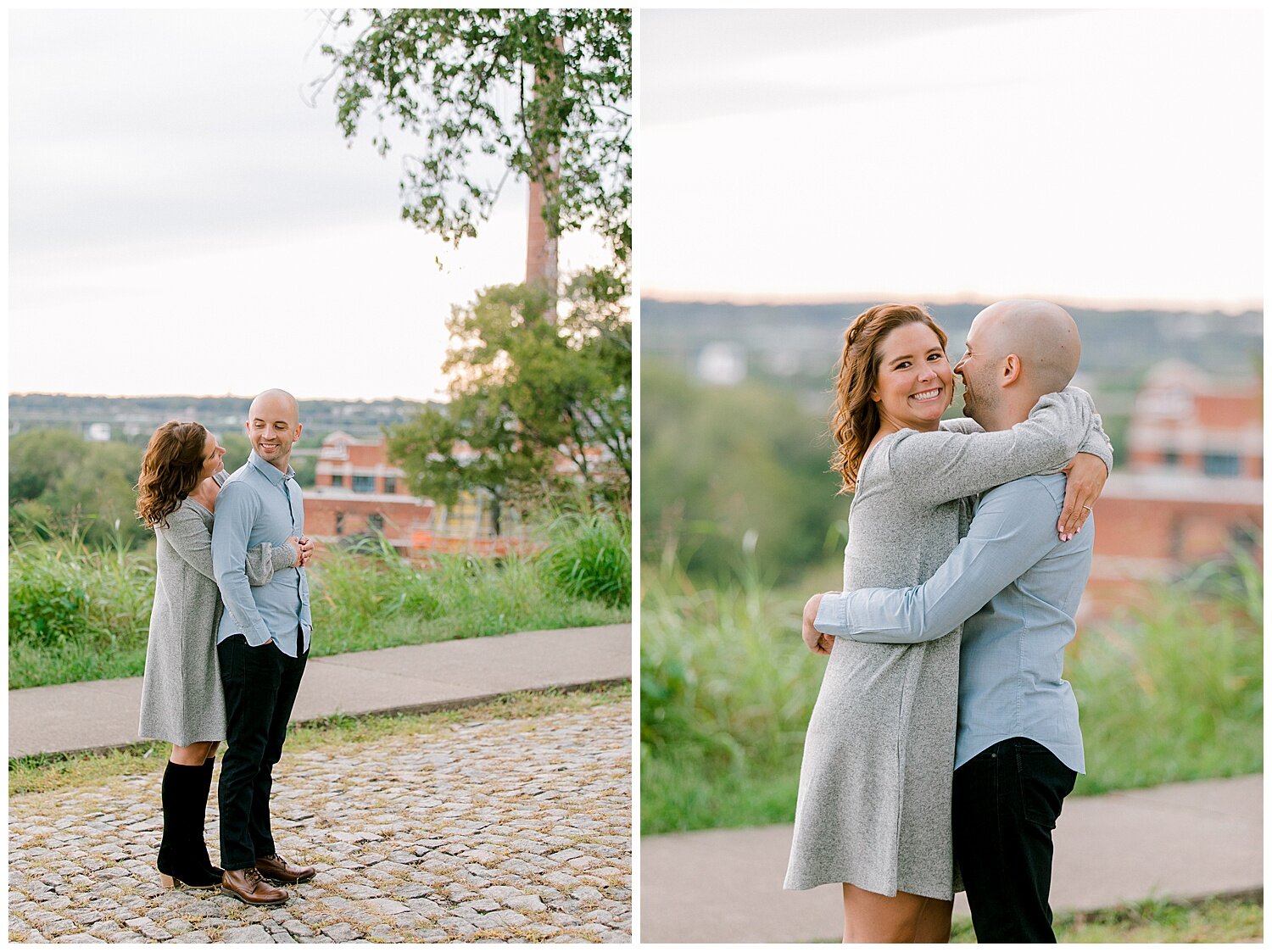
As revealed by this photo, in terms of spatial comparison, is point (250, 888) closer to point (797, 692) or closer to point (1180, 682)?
point (797, 692)

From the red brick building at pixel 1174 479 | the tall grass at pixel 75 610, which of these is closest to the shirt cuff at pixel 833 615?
the tall grass at pixel 75 610

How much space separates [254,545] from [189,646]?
0.23 meters

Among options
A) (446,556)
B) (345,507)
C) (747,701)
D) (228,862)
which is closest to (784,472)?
(747,701)

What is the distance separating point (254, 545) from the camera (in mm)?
2303

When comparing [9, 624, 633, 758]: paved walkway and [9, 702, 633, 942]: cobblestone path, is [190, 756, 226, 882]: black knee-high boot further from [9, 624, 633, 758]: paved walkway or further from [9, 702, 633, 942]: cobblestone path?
[9, 624, 633, 758]: paved walkway

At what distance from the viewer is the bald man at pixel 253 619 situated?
2.25 metres

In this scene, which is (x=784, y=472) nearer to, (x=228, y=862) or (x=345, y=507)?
(x=345, y=507)

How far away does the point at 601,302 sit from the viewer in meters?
3.28

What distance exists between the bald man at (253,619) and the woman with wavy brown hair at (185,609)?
0.03 m

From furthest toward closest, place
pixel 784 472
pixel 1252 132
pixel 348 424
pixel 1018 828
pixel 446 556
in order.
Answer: pixel 784 472 < pixel 1252 132 < pixel 446 556 < pixel 348 424 < pixel 1018 828

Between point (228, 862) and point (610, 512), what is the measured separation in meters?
1.36

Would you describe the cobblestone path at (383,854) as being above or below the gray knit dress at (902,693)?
below

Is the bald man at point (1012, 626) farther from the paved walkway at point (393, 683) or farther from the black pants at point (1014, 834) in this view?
the paved walkway at point (393, 683)

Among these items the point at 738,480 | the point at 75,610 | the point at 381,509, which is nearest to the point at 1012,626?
the point at 381,509
